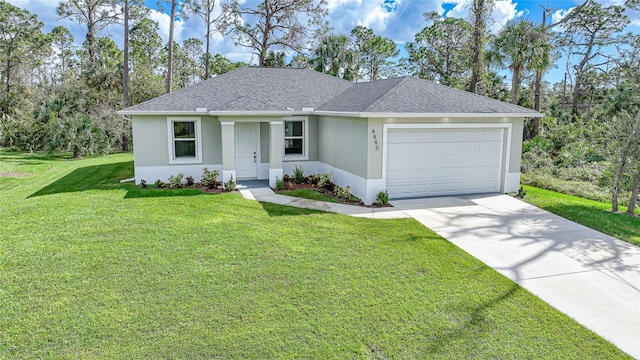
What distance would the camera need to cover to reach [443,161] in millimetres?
12102

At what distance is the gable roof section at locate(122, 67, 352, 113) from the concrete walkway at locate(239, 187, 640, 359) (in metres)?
3.77

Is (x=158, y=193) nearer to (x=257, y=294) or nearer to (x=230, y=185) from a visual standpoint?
(x=230, y=185)

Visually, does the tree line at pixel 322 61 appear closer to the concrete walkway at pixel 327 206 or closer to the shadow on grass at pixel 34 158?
the shadow on grass at pixel 34 158

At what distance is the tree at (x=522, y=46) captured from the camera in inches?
923

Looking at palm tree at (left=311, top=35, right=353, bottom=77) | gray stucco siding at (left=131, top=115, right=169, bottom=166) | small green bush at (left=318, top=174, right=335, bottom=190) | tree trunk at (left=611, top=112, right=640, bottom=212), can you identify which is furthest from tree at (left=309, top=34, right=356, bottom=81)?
tree trunk at (left=611, top=112, right=640, bottom=212)

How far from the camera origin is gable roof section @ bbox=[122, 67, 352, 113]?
44.5 ft

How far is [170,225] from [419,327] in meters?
6.11

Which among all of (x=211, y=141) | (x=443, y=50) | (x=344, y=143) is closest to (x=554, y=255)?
Answer: (x=344, y=143)

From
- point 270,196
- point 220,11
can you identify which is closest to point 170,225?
point 270,196

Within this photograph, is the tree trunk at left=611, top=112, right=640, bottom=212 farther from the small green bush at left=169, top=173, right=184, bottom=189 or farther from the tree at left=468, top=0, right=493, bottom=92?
the tree at left=468, top=0, right=493, bottom=92

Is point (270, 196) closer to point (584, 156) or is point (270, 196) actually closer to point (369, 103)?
point (369, 103)

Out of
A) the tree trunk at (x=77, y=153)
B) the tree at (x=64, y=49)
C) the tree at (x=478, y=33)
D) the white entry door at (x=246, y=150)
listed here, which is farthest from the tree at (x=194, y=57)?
the white entry door at (x=246, y=150)

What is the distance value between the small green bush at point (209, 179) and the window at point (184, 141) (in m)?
1.04

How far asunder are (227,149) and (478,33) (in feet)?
78.5
